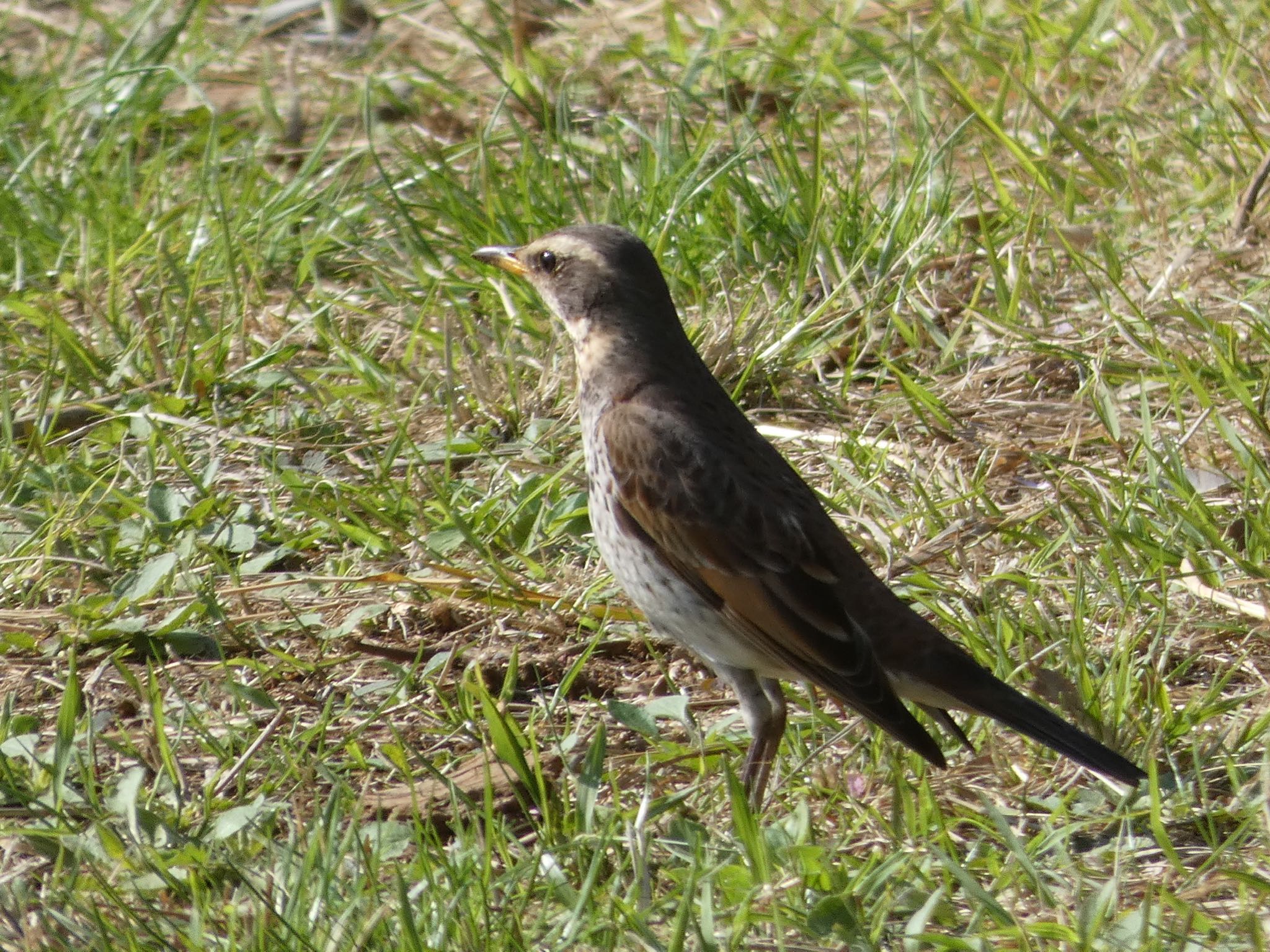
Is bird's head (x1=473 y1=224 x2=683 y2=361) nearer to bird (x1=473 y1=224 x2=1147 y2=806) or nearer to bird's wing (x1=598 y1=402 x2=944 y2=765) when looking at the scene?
bird (x1=473 y1=224 x2=1147 y2=806)

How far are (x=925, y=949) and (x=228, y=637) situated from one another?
2216 mm

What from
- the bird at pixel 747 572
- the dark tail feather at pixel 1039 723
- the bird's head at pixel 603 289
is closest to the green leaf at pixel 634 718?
the bird at pixel 747 572

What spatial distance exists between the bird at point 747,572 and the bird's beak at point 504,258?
0.52 m

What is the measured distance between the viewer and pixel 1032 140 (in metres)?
7.17

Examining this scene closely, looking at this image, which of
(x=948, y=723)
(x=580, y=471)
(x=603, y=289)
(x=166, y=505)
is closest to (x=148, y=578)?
(x=166, y=505)

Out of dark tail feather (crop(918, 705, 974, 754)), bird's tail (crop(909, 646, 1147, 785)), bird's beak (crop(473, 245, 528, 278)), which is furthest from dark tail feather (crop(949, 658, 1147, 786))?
bird's beak (crop(473, 245, 528, 278))

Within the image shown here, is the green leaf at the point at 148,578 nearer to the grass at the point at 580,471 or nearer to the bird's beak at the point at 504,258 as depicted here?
the grass at the point at 580,471

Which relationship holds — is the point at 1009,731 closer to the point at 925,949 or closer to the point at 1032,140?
the point at 925,949

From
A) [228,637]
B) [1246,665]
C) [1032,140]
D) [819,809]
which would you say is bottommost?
[228,637]

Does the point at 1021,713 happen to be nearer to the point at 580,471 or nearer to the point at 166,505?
the point at 580,471

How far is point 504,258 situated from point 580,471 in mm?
699

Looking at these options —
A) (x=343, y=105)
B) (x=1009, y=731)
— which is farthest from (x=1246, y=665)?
(x=343, y=105)

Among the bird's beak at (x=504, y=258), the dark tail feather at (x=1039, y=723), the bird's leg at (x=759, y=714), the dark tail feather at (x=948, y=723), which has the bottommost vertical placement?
the bird's leg at (x=759, y=714)

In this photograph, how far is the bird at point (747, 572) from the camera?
4035 mm
